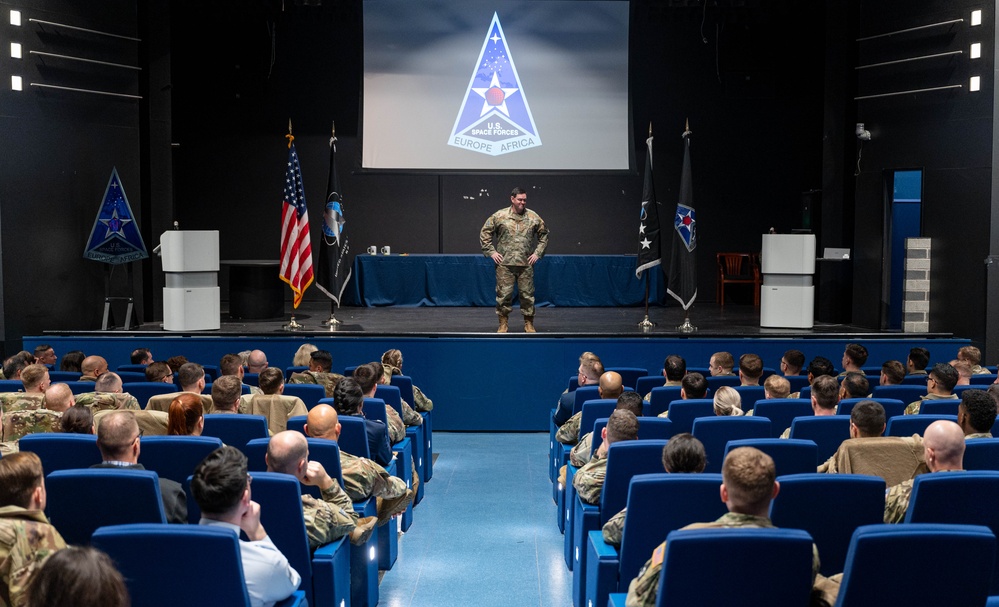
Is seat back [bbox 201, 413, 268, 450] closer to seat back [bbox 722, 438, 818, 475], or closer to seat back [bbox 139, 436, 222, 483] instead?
seat back [bbox 139, 436, 222, 483]

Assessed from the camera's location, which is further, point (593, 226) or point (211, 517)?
point (593, 226)

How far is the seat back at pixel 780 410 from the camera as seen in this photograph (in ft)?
17.8

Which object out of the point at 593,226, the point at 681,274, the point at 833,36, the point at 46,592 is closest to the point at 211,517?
the point at 46,592

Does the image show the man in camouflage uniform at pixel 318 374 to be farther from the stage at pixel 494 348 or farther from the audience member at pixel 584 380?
the stage at pixel 494 348

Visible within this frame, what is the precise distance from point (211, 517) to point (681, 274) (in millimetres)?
8225

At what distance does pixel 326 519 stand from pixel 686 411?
2354 millimetres

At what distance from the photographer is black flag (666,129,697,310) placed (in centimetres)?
1054

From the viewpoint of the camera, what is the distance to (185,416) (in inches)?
181

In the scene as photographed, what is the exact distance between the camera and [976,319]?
390 inches

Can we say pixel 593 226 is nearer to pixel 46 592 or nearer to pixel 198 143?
pixel 198 143

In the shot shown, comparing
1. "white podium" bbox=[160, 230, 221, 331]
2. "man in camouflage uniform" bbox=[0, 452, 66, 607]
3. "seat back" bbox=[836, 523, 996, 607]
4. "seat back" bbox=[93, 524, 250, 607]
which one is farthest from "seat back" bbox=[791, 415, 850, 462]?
"white podium" bbox=[160, 230, 221, 331]

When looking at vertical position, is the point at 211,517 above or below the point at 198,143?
below

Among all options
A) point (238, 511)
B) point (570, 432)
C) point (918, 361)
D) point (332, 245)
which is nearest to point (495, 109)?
point (332, 245)

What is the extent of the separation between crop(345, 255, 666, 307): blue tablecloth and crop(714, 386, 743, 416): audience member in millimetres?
8926
